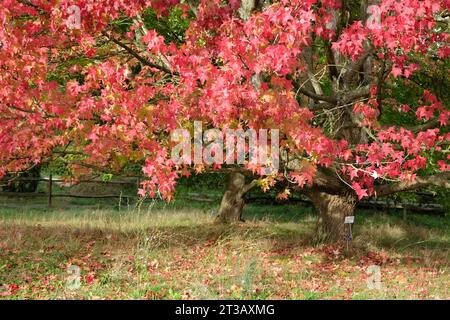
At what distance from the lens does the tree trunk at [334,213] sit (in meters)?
12.3

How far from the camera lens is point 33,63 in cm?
814

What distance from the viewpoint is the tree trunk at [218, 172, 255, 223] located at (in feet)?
50.5

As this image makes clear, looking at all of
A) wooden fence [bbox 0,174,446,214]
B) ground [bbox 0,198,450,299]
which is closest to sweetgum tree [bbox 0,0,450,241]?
ground [bbox 0,198,450,299]

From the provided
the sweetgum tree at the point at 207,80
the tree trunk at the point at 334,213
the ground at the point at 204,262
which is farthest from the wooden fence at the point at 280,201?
the sweetgum tree at the point at 207,80

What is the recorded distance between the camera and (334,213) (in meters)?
12.3

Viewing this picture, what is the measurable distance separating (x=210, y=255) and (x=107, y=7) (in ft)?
17.7

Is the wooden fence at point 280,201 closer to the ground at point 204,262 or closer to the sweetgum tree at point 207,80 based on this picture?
the ground at point 204,262

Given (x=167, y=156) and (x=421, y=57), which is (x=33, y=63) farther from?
(x=421, y=57)

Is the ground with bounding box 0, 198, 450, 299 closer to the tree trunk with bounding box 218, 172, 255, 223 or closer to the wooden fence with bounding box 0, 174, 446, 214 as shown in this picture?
the tree trunk with bounding box 218, 172, 255, 223

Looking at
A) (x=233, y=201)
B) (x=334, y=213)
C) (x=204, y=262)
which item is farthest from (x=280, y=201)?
(x=204, y=262)

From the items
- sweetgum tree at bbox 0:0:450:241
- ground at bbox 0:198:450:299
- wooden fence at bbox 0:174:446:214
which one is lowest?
ground at bbox 0:198:450:299

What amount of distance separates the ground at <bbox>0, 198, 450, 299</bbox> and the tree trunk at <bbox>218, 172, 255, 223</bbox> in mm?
Result: 595

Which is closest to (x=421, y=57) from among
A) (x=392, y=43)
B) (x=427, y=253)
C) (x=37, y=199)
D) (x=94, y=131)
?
(x=392, y=43)

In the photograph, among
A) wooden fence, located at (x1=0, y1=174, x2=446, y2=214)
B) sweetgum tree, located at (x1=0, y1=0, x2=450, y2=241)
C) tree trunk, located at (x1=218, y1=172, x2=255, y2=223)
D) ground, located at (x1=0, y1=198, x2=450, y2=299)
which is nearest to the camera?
sweetgum tree, located at (x1=0, y1=0, x2=450, y2=241)
